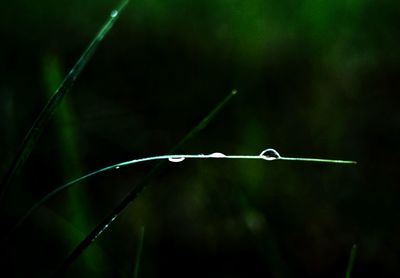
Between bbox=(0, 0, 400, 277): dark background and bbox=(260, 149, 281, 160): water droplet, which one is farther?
bbox=(0, 0, 400, 277): dark background

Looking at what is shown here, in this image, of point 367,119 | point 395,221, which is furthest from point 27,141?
point 367,119

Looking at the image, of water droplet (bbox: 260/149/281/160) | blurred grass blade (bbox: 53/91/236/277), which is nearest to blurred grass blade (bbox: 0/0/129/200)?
blurred grass blade (bbox: 53/91/236/277)

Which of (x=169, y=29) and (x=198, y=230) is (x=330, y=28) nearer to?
(x=169, y=29)

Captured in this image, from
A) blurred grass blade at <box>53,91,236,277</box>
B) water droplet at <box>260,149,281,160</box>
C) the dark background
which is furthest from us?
the dark background

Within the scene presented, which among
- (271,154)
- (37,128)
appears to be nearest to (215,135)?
(271,154)

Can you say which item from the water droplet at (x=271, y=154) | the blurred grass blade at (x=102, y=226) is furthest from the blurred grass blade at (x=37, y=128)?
the water droplet at (x=271, y=154)

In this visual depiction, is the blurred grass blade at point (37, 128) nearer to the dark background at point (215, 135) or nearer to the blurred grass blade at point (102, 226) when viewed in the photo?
the blurred grass blade at point (102, 226)

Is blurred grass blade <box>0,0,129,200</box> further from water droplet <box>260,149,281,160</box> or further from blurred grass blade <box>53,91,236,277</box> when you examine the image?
water droplet <box>260,149,281,160</box>

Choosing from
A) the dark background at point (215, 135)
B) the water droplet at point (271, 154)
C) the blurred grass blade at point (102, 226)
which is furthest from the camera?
the dark background at point (215, 135)

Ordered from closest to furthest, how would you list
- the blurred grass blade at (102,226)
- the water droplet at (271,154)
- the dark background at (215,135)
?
the blurred grass blade at (102,226) < the water droplet at (271,154) < the dark background at (215,135)

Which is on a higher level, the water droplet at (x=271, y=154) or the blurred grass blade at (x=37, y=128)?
the water droplet at (x=271, y=154)
